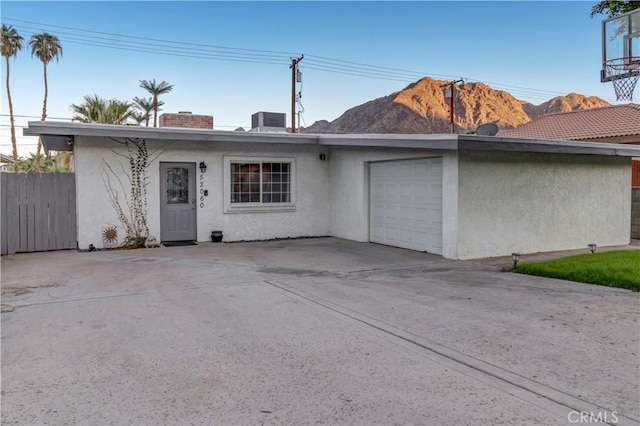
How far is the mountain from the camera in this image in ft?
220

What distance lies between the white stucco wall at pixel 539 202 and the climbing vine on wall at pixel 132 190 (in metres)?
7.52

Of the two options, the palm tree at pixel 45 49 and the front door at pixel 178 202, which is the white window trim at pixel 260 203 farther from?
the palm tree at pixel 45 49

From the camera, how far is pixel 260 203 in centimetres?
1313

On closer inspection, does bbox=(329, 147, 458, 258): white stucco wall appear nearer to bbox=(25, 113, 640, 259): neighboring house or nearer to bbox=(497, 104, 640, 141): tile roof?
bbox=(25, 113, 640, 259): neighboring house

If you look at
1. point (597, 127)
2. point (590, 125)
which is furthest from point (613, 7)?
point (590, 125)

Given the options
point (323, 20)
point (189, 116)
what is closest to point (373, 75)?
point (323, 20)

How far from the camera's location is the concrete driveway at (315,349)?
317cm

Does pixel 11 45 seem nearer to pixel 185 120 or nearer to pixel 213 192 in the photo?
pixel 185 120

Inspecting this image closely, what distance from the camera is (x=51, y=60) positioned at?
2978cm

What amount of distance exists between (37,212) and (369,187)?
26.1ft

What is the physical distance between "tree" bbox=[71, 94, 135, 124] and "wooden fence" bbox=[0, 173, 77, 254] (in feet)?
46.9

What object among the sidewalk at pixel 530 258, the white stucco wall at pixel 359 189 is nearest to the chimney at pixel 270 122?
the white stucco wall at pixel 359 189

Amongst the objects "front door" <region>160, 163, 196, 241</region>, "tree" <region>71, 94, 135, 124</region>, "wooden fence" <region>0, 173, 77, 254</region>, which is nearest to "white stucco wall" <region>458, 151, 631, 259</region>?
"front door" <region>160, 163, 196, 241</region>

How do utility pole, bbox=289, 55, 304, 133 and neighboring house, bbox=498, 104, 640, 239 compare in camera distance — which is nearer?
neighboring house, bbox=498, 104, 640, 239
